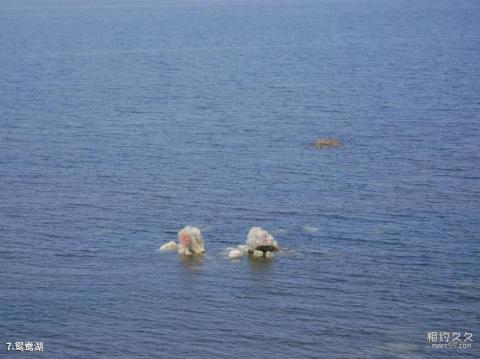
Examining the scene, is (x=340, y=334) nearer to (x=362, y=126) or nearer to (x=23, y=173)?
(x=23, y=173)

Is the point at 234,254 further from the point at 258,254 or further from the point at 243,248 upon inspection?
the point at 258,254

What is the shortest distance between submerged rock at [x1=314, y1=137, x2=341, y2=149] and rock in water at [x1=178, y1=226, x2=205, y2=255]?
4174 centimetres

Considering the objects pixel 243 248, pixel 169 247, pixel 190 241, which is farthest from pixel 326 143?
pixel 190 241

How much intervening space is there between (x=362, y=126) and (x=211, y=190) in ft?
126

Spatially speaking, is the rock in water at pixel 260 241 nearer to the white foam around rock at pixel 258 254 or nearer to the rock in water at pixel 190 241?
the white foam around rock at pixel 258 254

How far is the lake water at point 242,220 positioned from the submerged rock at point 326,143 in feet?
6.62

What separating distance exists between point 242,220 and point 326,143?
33.2m

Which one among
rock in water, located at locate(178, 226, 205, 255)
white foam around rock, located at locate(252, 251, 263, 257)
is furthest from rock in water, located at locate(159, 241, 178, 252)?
white foam around rock, located at locate(252, 251, 263, 257)

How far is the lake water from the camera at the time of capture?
256 feet

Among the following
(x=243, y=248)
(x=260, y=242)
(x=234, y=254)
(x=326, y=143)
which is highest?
(x=326, y=143)

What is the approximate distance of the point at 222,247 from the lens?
9581cm

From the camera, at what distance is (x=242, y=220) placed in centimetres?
10281

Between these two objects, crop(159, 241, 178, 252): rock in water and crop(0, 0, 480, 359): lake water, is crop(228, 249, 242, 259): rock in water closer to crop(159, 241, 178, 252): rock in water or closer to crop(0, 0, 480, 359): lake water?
crop(0, 0, 480, 359): lake water

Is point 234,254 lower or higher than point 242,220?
lower
